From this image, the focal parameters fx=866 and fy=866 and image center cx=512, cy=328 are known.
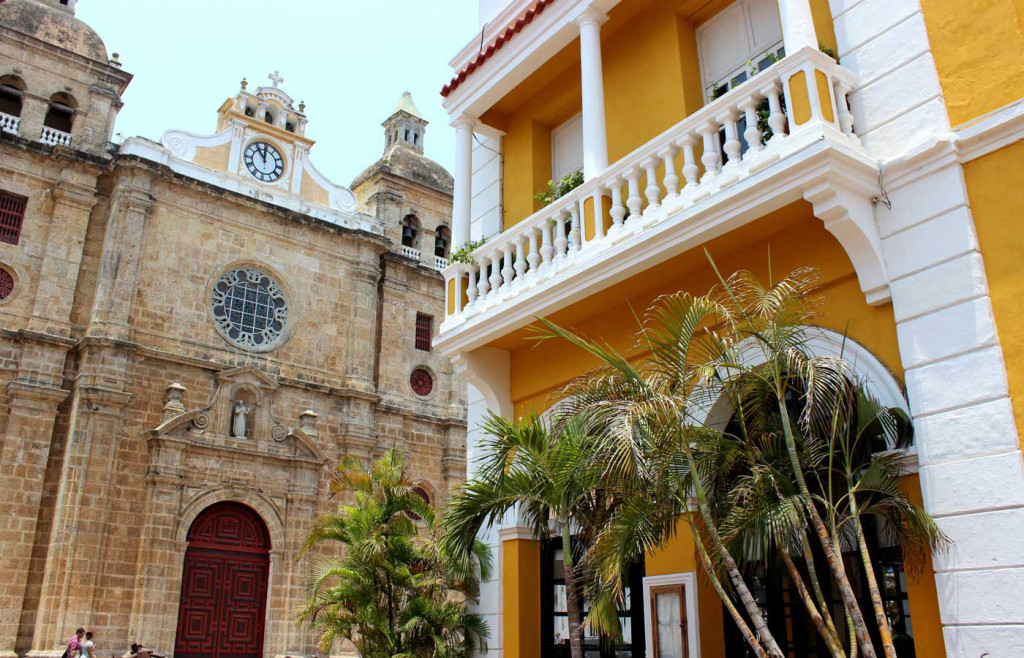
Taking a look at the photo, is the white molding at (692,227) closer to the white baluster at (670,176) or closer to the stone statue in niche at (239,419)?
the white baluster at (670,176)

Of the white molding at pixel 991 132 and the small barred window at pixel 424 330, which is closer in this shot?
the white molding at pixel 991 132

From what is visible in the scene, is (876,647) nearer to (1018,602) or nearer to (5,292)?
(1018,602)

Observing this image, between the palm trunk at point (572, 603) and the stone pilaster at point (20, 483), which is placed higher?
the stone pilaster at point (20, 483)

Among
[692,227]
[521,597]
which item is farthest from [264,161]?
[692,227]

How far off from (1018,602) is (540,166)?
6582mm

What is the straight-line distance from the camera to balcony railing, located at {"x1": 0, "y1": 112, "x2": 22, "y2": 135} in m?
19.3

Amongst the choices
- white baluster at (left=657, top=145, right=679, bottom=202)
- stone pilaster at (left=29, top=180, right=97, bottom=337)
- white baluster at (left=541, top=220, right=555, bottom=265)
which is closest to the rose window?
stone pilaster at (left=29, top=180, right=97, bottom=337)

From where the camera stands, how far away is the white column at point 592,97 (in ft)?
25.6

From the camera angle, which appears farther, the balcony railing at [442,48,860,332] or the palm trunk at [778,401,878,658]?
the balcony railing at [442,48,860,332]

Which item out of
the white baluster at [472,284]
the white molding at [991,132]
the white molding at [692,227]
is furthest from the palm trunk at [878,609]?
the white baluster at [472,284]

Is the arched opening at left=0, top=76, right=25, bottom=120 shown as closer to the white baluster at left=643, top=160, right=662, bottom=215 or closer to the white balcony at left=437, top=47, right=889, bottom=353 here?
the white balcony at left=437, top=47, right=889, bottom=353

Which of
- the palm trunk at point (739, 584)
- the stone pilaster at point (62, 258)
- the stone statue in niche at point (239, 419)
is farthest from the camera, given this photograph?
the stone statue in niche at point (239, 419)

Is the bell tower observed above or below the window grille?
above

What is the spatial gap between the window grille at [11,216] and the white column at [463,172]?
12868 millimetres
